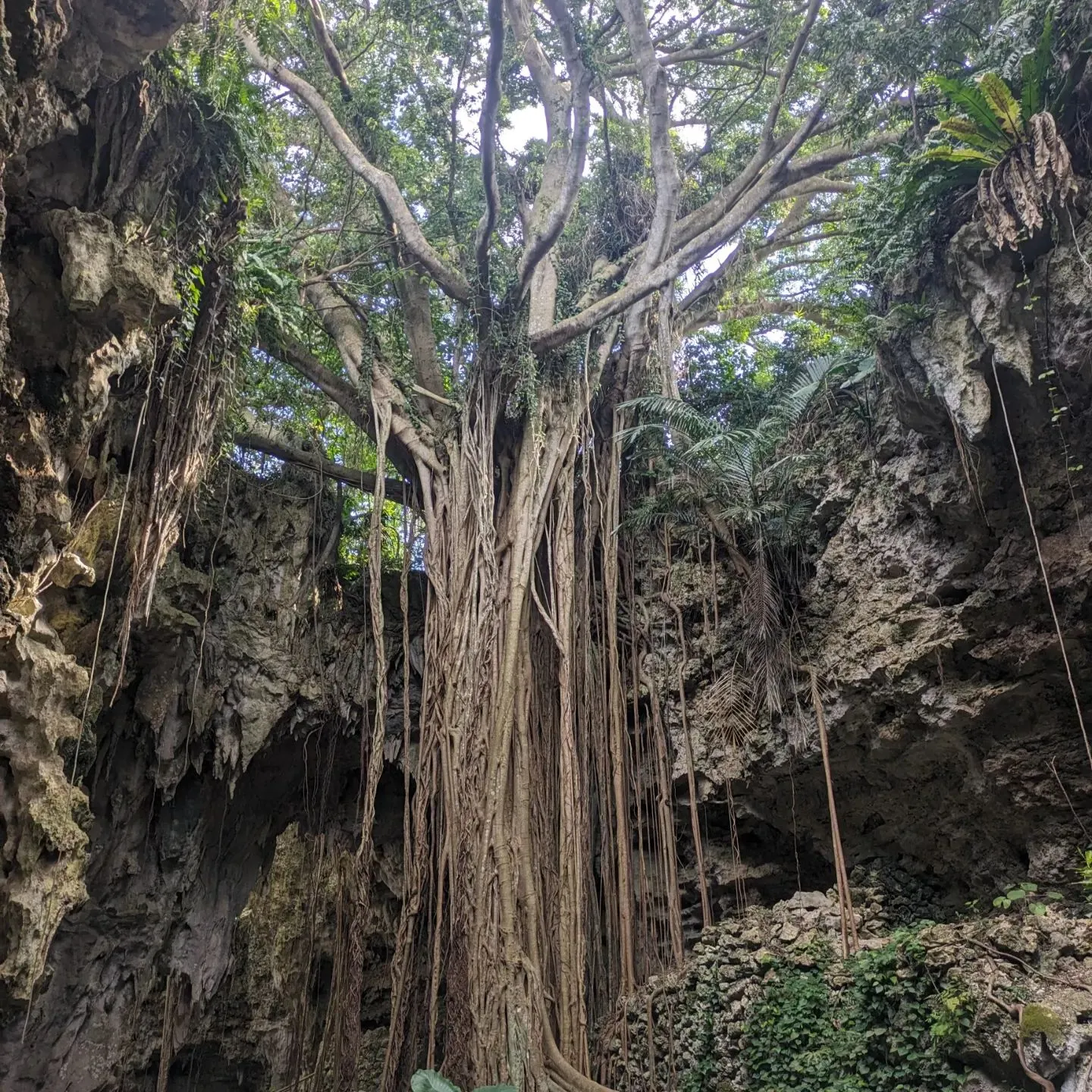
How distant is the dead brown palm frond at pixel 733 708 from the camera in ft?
17.2

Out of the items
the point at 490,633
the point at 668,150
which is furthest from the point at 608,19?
the point at 490,633

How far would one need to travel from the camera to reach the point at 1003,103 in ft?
11.5

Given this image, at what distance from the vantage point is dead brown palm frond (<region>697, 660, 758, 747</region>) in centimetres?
523

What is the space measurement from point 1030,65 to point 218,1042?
299 inches

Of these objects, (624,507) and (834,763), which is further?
(624,507)

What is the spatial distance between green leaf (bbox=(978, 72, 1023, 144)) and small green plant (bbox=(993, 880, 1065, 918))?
→ 319cm

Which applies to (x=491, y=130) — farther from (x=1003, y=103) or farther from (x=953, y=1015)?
(x=953, y=1015)

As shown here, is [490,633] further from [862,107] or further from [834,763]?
[862,107]

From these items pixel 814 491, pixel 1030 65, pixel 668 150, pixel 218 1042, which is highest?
pixel 668 150

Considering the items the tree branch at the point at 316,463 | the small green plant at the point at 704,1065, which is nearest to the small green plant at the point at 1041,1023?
the small green plant at the point at 704,1065

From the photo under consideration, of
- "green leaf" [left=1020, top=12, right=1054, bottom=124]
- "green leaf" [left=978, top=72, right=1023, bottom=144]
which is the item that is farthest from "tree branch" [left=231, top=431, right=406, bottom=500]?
"green leaf" [left=1020, top=12, right=1054, bottom=124]

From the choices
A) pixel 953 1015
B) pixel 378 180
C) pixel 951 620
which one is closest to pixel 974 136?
pixel 951 620

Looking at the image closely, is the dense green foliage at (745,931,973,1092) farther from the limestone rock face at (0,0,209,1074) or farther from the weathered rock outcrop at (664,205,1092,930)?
the limestone rock face at (0,0,209,1074)

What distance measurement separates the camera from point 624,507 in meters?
6.00
